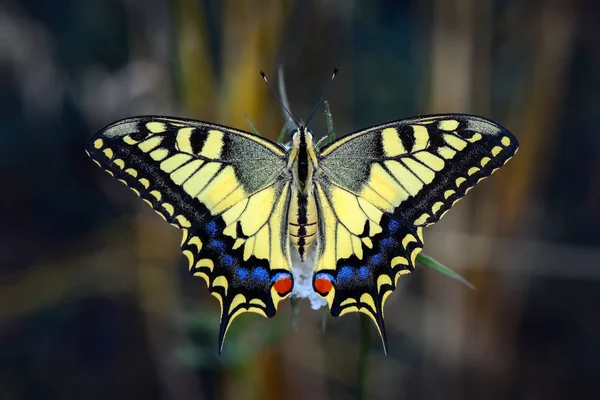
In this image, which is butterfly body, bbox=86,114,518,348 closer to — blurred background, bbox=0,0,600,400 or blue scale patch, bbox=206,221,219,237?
blue scale patch, bbox=206,221,219,237

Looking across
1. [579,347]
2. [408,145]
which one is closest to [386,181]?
[408,145]

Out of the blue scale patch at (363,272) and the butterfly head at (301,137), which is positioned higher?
the butterfly head at (301,137)

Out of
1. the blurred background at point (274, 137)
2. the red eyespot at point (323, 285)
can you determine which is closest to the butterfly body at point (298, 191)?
the red eyespot at point (323, 285)

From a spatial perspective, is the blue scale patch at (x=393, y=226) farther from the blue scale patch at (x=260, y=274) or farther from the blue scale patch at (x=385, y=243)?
the blue scale patch at (x=260, y=274)

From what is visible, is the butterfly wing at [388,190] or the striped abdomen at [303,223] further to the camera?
the striped abdomen at [303,223]

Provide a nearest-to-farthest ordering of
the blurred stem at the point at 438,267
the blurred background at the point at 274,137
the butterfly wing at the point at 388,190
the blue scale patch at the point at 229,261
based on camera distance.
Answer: the blurred stem at the point at 438,267
the butterfly wing at the point at 388,190
the blue scale patch at the point at 229,261
the blurred background at the point at 274,137

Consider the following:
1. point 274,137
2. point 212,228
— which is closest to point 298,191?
point 212,228

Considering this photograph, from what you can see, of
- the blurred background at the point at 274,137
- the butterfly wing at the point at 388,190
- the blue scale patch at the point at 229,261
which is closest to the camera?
the butterfly wing at the point at 388,190
